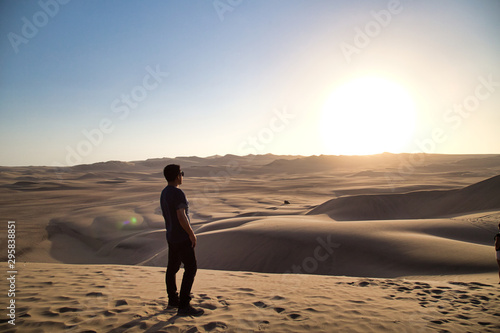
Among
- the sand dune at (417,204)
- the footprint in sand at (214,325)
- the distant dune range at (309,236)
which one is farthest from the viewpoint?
the sand dune at (417,204)

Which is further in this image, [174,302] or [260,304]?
[260,304]

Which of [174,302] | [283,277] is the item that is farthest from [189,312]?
[283,277]

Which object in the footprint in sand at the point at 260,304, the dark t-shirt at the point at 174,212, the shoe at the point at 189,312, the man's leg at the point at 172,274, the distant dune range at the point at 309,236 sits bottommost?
the distant dune range at the point at 309,236

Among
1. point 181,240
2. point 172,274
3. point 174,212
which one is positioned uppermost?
point 174,212

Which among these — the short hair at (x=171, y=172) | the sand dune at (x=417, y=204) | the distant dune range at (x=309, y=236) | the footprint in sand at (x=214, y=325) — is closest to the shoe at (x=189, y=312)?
the footprint in sand at (x=214, y=325)

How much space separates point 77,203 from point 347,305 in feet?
86.8

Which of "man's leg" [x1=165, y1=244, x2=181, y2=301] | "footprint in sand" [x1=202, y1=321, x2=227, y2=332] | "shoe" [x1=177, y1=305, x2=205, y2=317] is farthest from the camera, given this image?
"man's leg" [x1=165, y1=244, x2=181, y2=301]

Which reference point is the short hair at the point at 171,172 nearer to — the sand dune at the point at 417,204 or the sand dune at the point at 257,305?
the sand dune at the point at 257,305

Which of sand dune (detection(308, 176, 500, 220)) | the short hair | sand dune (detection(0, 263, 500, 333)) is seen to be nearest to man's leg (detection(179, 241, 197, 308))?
sand dune (detection(0, 263, 500, 333))

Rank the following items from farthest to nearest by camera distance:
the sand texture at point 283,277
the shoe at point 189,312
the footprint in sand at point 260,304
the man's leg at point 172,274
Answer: the footprint in sand at point 260,304 < the man's leg at point 172,274 < the shoe at point 189,312 < the sand texture at point 283,277

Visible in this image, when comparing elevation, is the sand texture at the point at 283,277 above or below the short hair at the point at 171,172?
below

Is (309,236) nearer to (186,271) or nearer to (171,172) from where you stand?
(186,271)

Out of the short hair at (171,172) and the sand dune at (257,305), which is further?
the short hair at (171,172)

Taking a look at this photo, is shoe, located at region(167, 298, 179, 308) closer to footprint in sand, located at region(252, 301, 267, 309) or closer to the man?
the man
